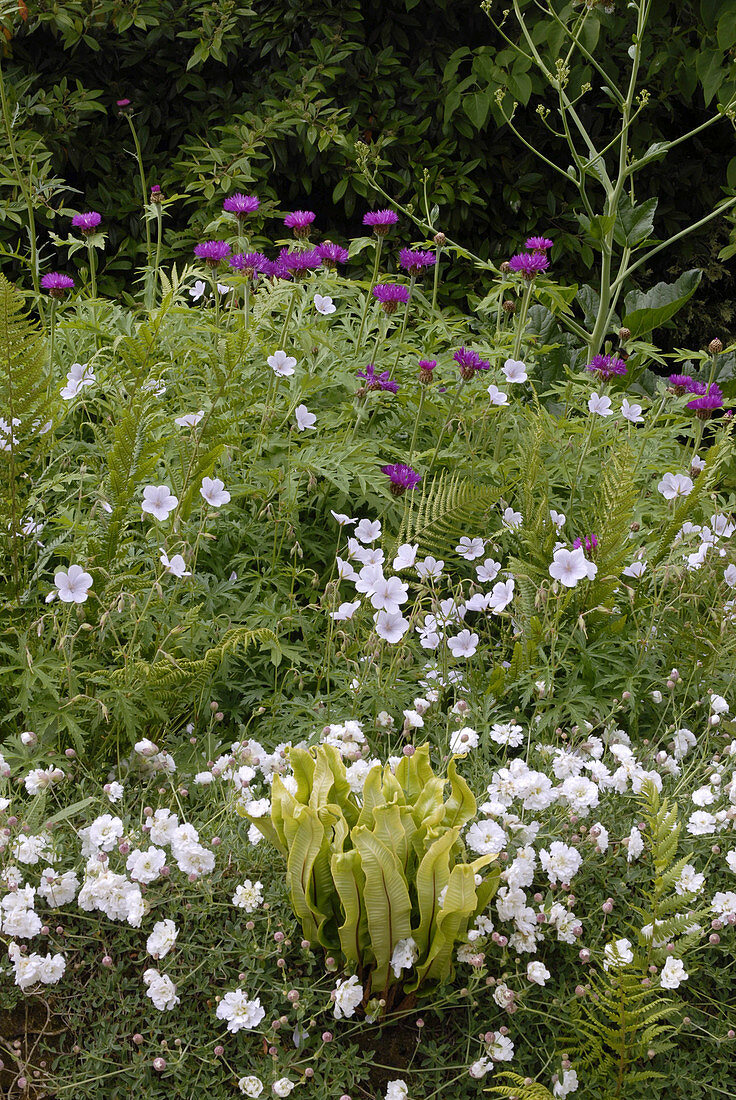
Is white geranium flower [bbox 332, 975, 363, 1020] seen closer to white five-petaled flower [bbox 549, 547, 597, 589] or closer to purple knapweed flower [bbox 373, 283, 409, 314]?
white five-petaled flower [bbox 549, 547, 597, 589]

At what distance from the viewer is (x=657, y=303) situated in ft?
16.9

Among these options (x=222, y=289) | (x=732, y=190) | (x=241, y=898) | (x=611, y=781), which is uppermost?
(x=222, y=289)

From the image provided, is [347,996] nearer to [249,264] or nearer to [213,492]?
[213,492]

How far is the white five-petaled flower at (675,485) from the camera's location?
2.94 meters

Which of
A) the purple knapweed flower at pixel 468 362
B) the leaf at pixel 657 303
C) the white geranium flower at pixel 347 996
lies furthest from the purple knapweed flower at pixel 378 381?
the leaf at pixel 657 303

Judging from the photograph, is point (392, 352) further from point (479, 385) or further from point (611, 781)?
point (611, 781)

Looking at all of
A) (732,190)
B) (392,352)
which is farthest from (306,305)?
(732,190)

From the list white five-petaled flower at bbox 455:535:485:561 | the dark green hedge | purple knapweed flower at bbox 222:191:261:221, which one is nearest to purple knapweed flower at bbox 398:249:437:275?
purple knapweed flower at bbox 222:191:261:221

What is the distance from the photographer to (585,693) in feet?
8.60

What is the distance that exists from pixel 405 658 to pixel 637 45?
3.09 metres

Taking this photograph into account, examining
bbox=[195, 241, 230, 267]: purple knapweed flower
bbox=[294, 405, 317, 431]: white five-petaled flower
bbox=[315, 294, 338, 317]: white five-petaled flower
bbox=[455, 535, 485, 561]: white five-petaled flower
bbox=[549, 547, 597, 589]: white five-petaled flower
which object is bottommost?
bbox=[455, 535, 485, 561]: white five-petaled flower

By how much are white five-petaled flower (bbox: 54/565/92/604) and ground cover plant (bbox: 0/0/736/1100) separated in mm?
36

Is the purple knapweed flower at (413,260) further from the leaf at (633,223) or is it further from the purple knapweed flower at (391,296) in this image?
the leaf at (633,223)

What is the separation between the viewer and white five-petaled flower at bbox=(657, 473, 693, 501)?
9.63 ft
